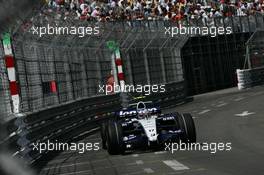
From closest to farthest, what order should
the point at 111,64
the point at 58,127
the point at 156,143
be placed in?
the point at 156,143 < the point at 58,127 < the point at 111,64

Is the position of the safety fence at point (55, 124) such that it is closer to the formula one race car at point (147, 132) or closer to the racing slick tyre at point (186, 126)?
the formula one race car at point (147, 132)

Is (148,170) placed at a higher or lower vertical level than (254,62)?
lower

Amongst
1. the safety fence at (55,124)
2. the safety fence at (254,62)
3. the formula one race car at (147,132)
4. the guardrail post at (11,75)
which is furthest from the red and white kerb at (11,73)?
the safety fence at (254,62)

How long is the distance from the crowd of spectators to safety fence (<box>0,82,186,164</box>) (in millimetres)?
4594

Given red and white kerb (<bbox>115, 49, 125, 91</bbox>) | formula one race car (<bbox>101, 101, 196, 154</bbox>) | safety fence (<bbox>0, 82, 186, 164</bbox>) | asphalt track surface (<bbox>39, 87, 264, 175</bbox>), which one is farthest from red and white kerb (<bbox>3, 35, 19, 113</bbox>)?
red and white kerb (<bbox>115, 49, 125, 91</bbox>)

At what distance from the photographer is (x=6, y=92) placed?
9867 mm

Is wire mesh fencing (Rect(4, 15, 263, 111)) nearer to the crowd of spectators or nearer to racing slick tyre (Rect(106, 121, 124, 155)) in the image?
the crowd of spectators

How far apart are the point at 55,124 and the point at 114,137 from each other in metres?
3.33

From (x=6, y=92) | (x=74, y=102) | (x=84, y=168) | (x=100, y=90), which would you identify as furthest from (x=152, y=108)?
(x=100, y=90)

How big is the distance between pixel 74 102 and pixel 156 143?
5566 mm

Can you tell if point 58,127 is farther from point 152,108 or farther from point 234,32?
point 234,32

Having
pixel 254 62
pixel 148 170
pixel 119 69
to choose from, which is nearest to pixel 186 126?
pixel 148 170

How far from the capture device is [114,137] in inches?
458

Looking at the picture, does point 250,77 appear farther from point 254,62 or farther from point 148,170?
point 148,170
